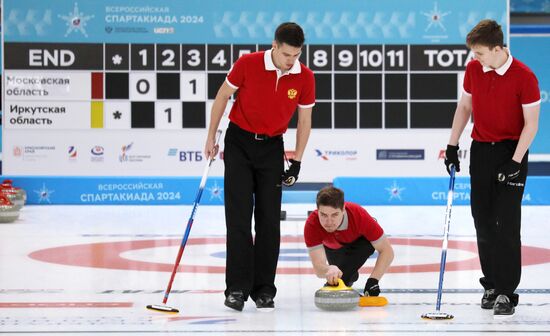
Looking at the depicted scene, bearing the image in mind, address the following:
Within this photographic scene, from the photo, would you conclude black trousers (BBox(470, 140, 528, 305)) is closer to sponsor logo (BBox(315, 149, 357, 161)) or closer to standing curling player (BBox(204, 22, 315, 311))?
standing curling player (BBox(204, 22, 315, 311))

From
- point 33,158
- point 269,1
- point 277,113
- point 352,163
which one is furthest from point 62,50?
point 277,113

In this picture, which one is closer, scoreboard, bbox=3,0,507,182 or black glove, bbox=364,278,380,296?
black glove, bbox=364,278,380,296

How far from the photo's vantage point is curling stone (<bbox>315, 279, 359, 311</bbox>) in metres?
4.42

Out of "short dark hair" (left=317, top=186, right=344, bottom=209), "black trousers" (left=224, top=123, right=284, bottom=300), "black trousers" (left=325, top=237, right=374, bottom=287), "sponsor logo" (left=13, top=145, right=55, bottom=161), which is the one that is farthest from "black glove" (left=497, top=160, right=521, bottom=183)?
"sponsor logo" (left=13, top=145, right=55, bottom=161)

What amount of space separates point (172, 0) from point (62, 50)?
1697mm

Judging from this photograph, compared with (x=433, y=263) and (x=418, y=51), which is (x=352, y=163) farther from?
(x=433, y=263)

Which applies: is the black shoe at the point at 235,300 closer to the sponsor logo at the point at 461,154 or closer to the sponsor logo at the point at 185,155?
the sponsor logo at the point at 185,155

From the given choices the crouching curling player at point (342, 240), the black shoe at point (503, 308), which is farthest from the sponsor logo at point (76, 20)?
the black shoe at point (503, 308)

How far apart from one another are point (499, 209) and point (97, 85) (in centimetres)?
981

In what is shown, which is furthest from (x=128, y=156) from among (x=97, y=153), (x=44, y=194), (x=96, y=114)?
(x=44, y=194)

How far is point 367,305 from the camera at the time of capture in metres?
4.62

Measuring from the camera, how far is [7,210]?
9938mm

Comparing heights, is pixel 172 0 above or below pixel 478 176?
→ above

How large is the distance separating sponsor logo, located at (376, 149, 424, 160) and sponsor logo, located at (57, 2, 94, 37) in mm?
4483
